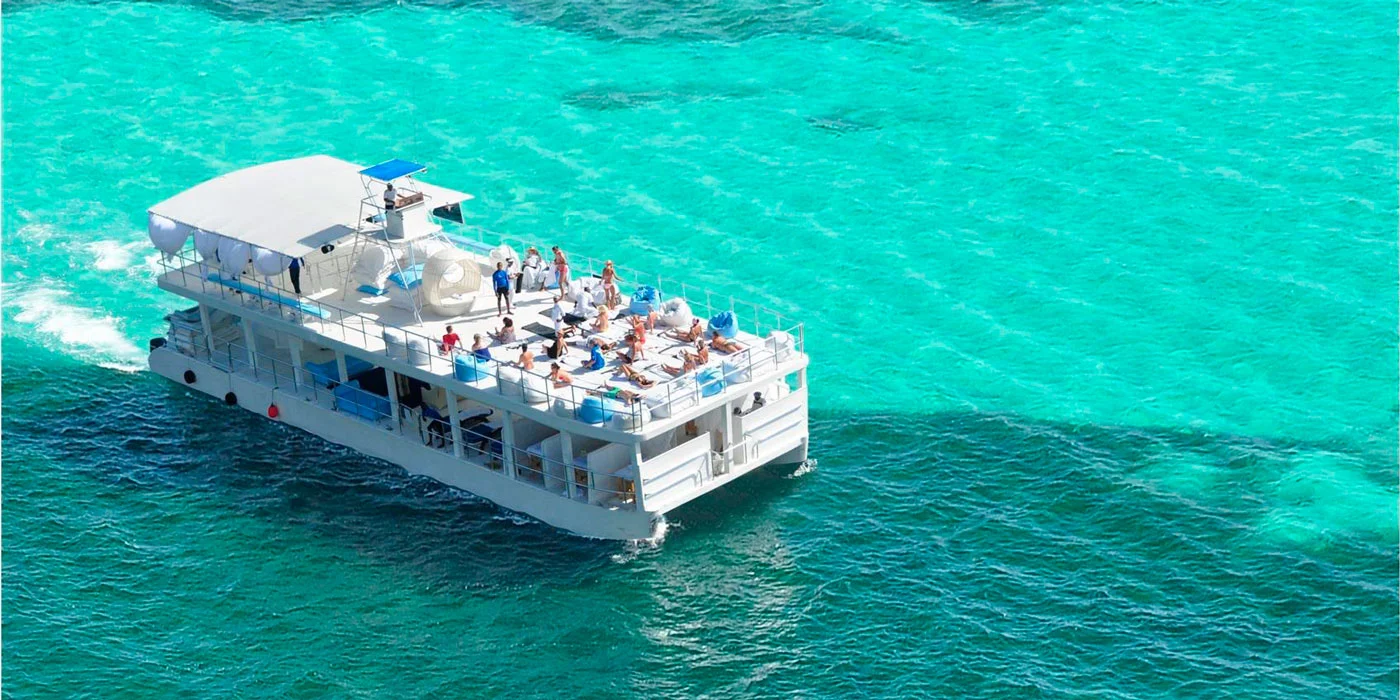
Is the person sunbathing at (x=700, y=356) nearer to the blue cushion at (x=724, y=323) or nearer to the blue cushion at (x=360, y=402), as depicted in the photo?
the blue cushion at (x=724, y=323)

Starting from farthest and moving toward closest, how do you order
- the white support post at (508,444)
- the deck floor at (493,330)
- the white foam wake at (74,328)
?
1. the white foam wake at (74,328)
2. the white support post at (508,444)
3. the deck floor at (493,330)

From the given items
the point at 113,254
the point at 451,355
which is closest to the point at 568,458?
the point at 451,355

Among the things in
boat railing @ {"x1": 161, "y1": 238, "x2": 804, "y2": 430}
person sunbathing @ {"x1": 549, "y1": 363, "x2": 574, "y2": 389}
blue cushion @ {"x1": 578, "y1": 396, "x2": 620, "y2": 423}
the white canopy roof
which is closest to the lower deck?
boat railing @ {"x1": 161, "y1": 238, "x2": 804, "y2": 430}

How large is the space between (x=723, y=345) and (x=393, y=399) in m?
10.9

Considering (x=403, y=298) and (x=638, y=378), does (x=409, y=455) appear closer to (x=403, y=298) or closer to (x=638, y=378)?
(x=403, y=298)

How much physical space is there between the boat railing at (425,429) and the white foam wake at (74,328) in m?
4.41

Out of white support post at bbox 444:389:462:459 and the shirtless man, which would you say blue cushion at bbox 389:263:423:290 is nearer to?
white support post at bbox 444:389:462:459

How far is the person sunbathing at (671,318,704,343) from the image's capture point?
63.9 metres

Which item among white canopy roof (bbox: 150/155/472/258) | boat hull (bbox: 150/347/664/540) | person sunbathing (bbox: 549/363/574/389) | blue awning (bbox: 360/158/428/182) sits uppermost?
blue awning (bbox: 360/158/428/182)

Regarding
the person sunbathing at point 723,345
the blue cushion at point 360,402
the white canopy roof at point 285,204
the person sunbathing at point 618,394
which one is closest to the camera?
the person sunbathing at point 618,394

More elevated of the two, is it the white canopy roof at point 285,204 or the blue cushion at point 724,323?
the white canopy roof at point 285,204

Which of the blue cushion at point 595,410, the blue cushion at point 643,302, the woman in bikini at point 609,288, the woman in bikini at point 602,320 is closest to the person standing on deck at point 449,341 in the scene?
the woman in bikini at point 602,320

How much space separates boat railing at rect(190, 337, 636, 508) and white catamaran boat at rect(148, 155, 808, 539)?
0.22ft

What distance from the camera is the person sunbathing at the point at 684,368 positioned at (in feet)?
201
